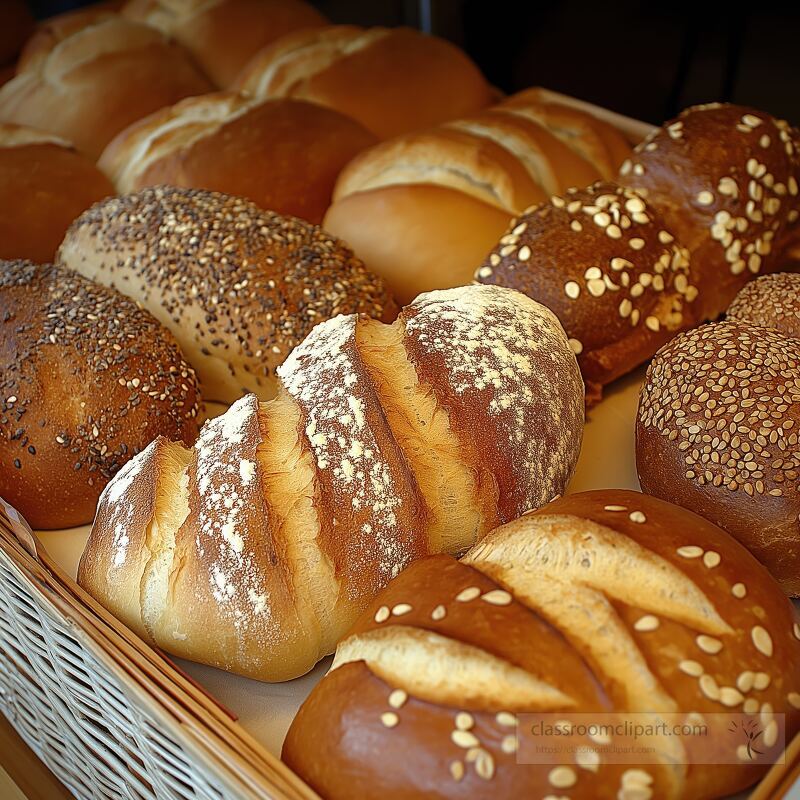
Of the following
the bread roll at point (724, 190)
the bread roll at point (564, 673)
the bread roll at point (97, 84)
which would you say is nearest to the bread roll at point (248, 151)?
the bread roll at point (97, 84)

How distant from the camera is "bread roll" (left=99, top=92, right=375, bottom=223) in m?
1.95

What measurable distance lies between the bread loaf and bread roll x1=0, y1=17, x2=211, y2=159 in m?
1.59

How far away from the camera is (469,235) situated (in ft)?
5.77

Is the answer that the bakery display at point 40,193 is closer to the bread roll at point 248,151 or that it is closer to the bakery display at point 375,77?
the bread roll at point 248,151

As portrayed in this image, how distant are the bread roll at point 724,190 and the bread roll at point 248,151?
2.25 ft

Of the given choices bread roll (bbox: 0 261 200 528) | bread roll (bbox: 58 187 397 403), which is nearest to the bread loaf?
bread roll (bbox: 58 187 397 403)

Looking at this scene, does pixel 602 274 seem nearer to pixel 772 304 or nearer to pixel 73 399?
pixel 772 304

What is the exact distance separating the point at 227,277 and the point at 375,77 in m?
0.94

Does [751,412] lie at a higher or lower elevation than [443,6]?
lower

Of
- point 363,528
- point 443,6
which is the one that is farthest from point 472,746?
point 443,6

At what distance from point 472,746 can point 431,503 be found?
1.23ft

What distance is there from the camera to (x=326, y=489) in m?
1.13

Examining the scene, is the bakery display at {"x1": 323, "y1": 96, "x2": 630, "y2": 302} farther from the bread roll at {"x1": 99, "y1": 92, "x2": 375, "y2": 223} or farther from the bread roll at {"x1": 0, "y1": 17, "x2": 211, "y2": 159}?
the bread roll at {"x1": 0, "y1": 17, "x2": 211, "y2": 159}

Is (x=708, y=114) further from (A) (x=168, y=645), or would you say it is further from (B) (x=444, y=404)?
(A) (x=168, y=645)
